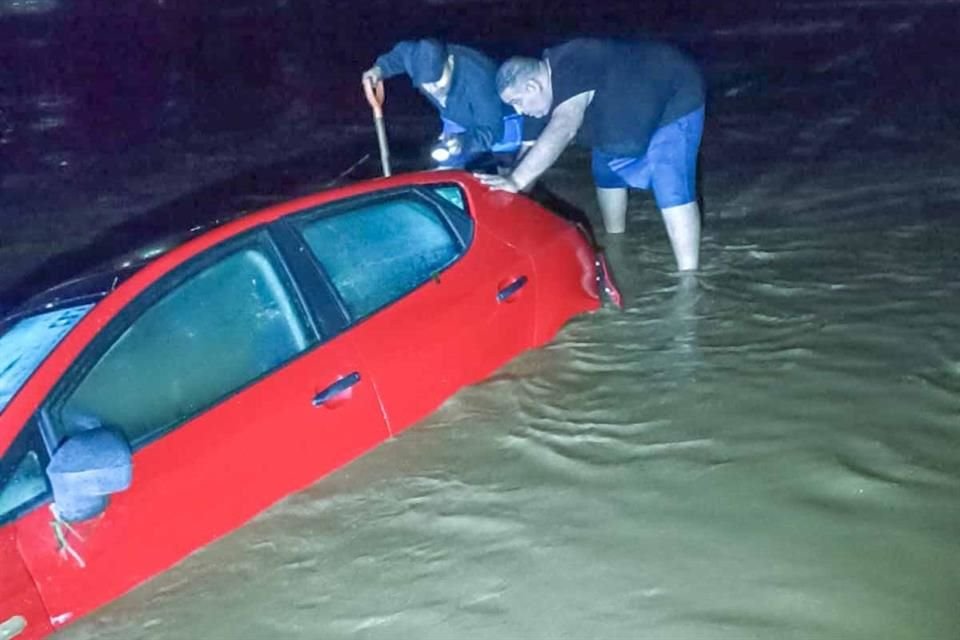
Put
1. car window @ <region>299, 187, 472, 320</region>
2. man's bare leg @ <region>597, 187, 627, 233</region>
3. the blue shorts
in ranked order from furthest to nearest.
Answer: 1. man's bare leg @ <region>597, 187, 627, 233</region>
2. the blue shorts
3. car window @ <region>299, 187, 472, 320</region>

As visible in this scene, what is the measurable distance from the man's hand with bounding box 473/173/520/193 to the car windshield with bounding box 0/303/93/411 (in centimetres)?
214

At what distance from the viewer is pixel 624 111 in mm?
6906

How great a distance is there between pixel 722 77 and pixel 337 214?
955cm

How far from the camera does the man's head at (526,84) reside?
6.66 m

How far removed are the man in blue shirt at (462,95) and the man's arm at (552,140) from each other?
328 mm

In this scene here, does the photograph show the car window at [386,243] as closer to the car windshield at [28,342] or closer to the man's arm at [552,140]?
the man's arm at [552,140]

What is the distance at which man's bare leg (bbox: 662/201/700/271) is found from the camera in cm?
737

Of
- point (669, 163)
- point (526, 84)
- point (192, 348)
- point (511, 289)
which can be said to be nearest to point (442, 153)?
point (526, 84)

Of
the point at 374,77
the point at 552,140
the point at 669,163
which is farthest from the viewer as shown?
the point at 669,163

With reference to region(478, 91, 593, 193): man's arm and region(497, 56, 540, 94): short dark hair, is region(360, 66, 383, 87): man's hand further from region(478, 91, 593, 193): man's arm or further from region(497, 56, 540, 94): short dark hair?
region(478, 91, 593, 193): man's arm

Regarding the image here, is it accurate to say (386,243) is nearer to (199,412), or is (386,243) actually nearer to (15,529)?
(199,412)

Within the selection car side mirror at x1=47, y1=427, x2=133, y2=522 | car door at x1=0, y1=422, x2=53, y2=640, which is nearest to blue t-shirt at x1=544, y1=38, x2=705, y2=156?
car side mirror at x1=47, y1=427, x2=133, y2=522

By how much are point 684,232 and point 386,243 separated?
2.55 m

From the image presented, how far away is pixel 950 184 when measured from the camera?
9078mm
